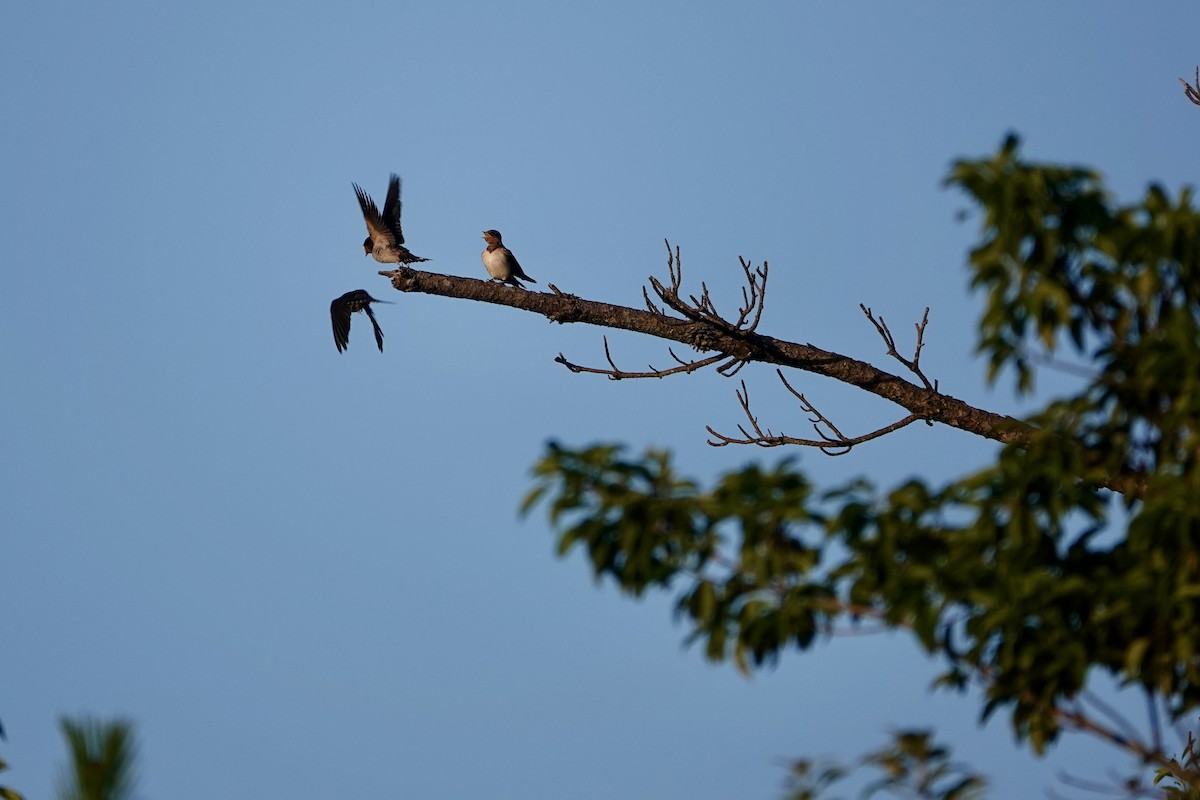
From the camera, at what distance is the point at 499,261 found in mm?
18562

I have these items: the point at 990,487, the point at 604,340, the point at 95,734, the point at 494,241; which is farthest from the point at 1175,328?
the point at 494,241

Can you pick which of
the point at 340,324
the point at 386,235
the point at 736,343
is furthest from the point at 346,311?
the point at 736,343

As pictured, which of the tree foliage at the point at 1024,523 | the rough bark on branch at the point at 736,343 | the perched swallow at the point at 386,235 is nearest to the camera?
the tree foliage at the point at 1024,523

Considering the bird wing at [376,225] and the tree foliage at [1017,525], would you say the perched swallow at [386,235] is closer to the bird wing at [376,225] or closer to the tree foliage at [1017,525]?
the bird wing at [376,225]

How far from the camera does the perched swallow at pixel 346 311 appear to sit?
14523 mm

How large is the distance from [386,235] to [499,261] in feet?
7.04

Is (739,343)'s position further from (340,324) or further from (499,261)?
(499,261)

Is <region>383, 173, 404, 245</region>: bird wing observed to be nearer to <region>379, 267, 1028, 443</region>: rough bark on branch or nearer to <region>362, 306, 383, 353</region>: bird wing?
<region>362, 306, 383, 353</region>: bird wing

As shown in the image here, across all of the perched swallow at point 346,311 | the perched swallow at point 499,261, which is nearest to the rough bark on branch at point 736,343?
the perched swallow at point 346,311

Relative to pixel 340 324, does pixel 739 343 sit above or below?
below

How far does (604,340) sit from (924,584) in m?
6.56

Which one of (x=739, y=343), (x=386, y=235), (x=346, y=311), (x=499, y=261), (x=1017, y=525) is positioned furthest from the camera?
(x=499, y=261)

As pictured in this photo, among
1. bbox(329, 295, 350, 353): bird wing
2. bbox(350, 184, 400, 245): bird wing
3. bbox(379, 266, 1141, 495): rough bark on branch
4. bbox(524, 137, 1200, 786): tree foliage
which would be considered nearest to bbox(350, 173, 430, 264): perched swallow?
bbox(350, 184, 400, 245): bird wing

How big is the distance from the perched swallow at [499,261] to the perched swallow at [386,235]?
1.84m
